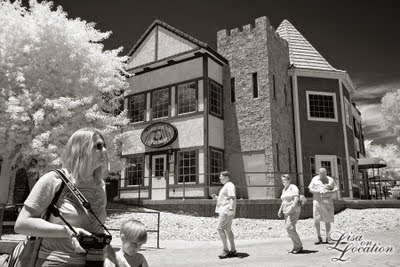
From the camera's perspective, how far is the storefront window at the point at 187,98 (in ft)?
60.8

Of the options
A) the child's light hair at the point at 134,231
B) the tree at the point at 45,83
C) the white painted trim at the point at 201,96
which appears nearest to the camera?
the child's light hair at the point at 134,231

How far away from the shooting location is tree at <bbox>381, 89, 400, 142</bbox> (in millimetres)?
34438

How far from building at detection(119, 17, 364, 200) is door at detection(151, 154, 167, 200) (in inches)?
2.2

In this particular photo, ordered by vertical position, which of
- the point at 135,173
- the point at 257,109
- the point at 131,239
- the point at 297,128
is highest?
the point at 257,109

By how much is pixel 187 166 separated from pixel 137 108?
531 cm

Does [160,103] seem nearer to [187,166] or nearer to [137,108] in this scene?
[137,108]

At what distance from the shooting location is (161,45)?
66.8 feet

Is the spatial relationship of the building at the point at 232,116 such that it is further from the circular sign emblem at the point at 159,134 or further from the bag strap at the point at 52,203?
the bag strap at the point at 52,203

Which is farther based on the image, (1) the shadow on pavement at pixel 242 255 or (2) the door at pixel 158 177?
(2) the door at pixel 158 177

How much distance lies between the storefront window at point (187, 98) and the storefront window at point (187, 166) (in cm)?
241

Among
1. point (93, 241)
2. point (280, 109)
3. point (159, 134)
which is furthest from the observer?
point (159, 134)

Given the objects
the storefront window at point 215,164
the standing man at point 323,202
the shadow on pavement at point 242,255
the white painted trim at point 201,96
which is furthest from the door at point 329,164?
the shadow on pavement at point 242,255

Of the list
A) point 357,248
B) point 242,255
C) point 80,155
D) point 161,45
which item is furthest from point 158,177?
point 80,155

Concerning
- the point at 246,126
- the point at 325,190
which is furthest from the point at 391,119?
the point at 325,190
